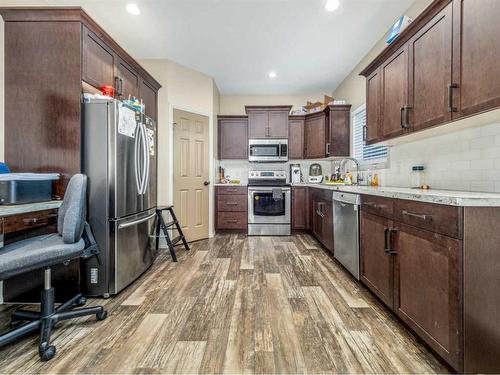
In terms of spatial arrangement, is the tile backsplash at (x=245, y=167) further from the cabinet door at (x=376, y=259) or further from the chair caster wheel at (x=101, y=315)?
the chair caster wheel at (x=101, y=315)

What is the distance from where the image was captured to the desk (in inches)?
58.6

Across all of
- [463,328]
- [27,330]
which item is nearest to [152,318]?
[27,330]

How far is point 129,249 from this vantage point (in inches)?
91.6

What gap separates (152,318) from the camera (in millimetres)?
1802

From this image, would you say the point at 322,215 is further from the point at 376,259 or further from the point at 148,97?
the point at 148,97

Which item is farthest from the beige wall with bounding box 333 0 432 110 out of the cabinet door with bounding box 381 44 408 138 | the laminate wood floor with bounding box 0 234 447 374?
the laminate wood floor with bounding box 0 234 447 374

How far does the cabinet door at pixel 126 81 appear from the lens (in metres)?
2.55

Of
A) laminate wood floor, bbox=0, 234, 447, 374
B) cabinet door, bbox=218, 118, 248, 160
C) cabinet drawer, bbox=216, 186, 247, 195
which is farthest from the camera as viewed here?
cabinet door, bbox=218, 118, 248, 160

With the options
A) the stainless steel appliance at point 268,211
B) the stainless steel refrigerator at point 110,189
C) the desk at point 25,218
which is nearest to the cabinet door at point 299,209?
the stainless steel appliance at point 268,211

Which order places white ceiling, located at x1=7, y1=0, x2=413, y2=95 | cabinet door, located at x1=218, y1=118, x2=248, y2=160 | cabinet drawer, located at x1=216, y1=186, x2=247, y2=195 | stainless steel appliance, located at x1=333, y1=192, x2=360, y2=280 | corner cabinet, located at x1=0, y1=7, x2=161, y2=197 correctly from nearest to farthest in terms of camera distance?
corner cabinet, located at x1=0, y1=7, x2=161, y2=197, stainless steel appliance, located at x1=333, y1=192, x2=360, y2=280, white ceiling, located at x1=7, y1=0, x2=413, y2=95, cabinet drawer, located at x1=216, y1=186, x2=247, y2=195, cabinet door, located at x1=218, y1=118, x2=248, y2=160

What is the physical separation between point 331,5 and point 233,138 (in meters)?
2.82

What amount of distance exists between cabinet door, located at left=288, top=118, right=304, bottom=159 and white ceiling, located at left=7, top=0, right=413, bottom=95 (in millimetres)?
933

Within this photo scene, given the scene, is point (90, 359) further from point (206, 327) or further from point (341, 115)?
point (341, 115)

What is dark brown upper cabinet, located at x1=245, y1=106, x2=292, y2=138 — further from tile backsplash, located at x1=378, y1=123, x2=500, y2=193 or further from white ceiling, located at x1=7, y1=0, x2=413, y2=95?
tile backsplash, located at x1=378, y1=123, x2=500, y2=193
